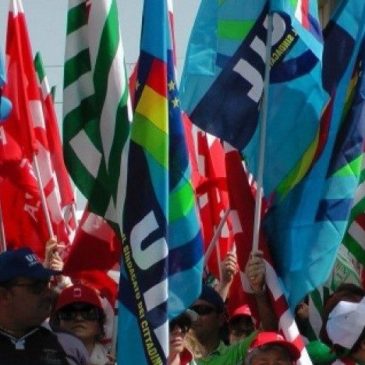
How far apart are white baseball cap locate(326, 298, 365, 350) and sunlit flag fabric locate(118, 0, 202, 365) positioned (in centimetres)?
62

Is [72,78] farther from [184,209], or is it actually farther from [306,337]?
[306,337]

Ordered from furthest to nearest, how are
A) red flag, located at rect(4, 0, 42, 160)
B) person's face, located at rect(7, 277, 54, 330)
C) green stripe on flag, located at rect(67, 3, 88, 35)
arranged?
red flag, located at rect(4, 0, 42, 160), green stripe on flag, located at rect(67, 3, 88, 35), person's face, located at rect(7, 277, 54, 330)

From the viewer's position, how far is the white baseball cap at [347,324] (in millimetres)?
6938

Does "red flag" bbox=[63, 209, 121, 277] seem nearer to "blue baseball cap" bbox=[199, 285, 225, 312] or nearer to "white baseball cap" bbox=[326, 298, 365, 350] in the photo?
"blue baseball cap" bbox=[199, 285, 225, 312]

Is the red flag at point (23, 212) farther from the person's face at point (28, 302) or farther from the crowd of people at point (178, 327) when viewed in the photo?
the person's face at point (28, 302)

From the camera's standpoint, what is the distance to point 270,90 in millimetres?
7590

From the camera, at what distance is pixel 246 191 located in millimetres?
7859

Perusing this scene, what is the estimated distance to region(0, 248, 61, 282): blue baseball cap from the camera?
692 cm

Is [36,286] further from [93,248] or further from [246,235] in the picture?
[246,235]

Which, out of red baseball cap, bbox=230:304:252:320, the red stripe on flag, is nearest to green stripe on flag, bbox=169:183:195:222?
red baseball cap, bbox=230:304:252:320

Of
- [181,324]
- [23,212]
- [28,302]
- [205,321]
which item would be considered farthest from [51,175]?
[28,302]

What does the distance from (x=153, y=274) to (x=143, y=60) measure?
1016 millimetres

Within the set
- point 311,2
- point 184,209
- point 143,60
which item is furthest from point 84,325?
point 311,2

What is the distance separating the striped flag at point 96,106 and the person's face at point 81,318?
44cm
